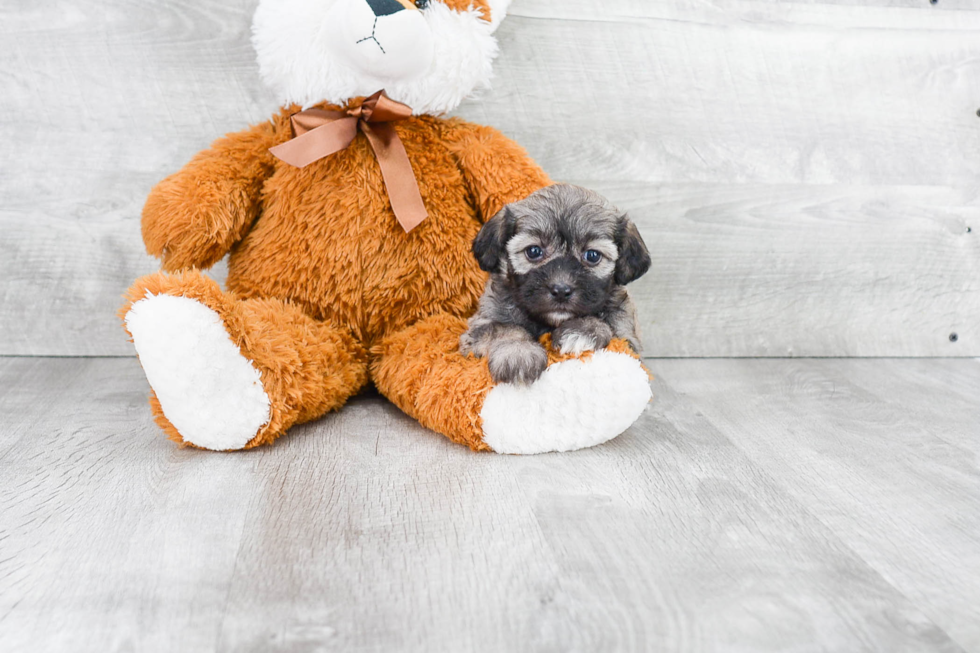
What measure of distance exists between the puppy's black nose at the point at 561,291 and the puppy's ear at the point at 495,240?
15 cm

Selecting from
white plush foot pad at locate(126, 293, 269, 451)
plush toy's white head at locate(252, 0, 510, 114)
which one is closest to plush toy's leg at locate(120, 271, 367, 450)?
white plush foot pad at locate(126, 293, 269, 451)

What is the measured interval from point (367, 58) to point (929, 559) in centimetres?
133

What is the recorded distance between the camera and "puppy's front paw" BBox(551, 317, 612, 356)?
1486 millimetres

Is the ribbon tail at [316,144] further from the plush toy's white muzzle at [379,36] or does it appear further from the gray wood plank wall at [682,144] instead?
the gray wood plank wall at [682,144]

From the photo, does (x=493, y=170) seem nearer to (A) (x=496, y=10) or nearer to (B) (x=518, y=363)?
(A) (x=496, y=10)

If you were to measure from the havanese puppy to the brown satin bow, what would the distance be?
0.22 m

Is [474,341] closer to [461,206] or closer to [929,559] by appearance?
[461,206]

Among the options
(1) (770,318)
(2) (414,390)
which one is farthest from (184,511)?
(1) (770,318)

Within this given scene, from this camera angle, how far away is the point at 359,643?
937 mm

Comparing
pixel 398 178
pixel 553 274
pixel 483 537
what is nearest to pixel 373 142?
pixel 398 178

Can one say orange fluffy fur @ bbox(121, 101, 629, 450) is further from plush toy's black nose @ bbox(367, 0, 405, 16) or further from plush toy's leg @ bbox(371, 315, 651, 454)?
plush toy's black nose @ bbox(367, 0, 405, 16)

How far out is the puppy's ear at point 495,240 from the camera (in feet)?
5.00

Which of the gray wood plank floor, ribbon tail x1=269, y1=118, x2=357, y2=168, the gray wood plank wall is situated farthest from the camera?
the gray wood plank wall

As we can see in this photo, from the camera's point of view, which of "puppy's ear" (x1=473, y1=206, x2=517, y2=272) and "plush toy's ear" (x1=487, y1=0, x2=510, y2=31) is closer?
"puppy's ear" (x1=473, y1=206, x2=517, y2=272)
